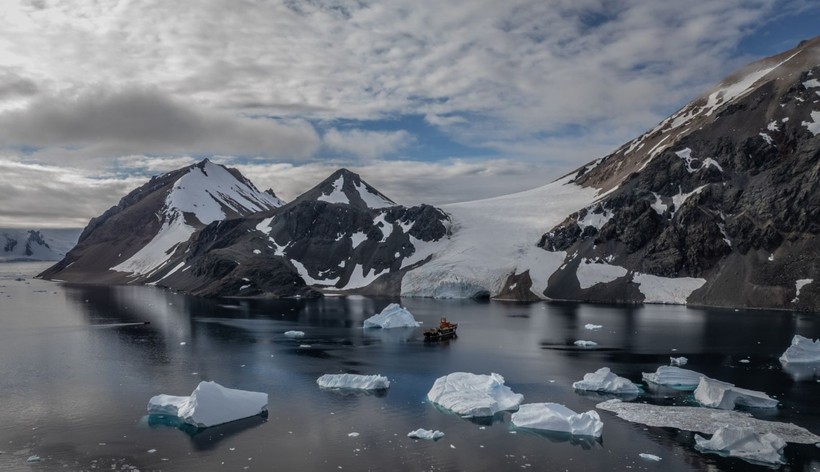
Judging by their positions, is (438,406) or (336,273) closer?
(438,406)

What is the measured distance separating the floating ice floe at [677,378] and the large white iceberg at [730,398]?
507cm

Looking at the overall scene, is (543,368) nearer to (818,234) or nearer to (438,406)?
(438,406)

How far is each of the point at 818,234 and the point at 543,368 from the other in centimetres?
10220

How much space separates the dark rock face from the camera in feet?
425

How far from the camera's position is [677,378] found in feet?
171

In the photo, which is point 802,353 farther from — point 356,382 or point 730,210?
→ point 730,210

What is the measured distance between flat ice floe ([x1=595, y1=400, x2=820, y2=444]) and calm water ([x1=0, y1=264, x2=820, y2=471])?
1.42 metres

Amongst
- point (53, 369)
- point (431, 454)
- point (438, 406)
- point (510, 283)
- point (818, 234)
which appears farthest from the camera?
point (510, 283)

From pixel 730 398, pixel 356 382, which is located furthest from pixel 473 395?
pixel 730 398

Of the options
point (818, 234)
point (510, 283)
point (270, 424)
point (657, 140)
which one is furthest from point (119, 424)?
point (657, 140)

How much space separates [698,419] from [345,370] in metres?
33.7

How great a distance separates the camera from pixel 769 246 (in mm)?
132750

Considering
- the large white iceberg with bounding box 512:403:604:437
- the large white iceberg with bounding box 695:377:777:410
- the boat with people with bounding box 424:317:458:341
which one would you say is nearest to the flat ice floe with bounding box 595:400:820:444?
the large white iceberg with bounding box 695:377:777:410

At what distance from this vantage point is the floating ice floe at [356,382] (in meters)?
52.1
